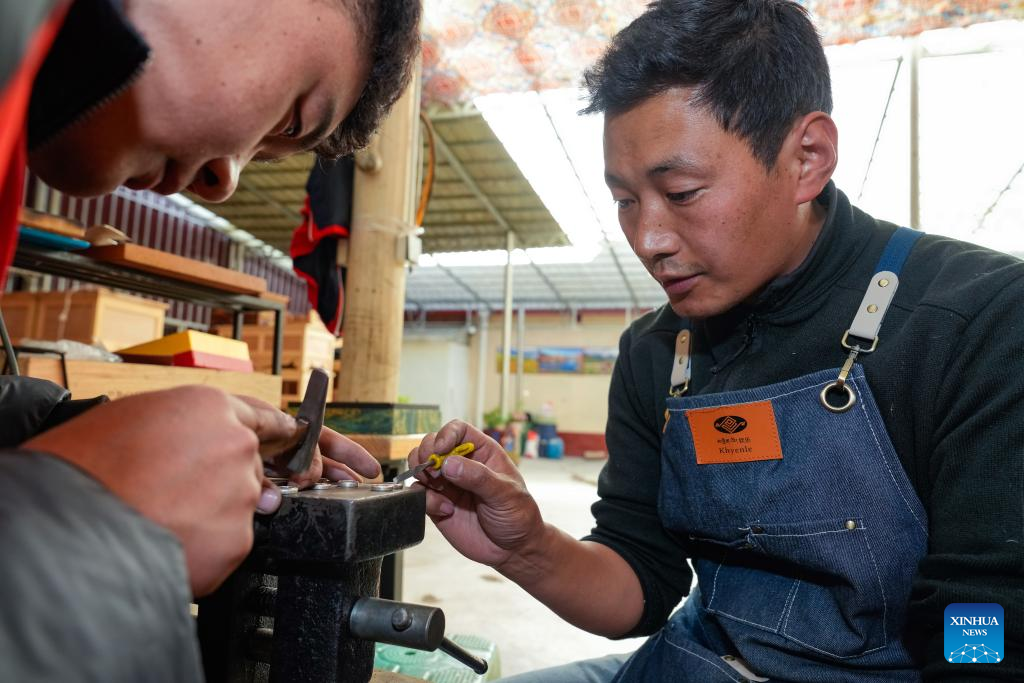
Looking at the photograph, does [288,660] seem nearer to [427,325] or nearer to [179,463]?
[179,463]

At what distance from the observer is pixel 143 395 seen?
16.6 inches

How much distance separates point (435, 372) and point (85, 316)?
10.1m

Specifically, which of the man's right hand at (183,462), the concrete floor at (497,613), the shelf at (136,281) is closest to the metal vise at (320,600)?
the man's right hand at (183,462)

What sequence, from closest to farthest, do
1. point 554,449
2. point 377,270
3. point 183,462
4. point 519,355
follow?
point 183,462 < point 377,270 < point 554,449 < point 519,355

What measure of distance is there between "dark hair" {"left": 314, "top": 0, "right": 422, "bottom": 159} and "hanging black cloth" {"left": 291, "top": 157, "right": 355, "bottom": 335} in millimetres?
1361

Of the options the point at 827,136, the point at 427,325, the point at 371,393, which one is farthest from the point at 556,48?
the point at 427,325

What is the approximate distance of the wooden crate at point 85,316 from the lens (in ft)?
12.4

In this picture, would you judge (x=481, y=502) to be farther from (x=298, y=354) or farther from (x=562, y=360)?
(x=562, y=360)

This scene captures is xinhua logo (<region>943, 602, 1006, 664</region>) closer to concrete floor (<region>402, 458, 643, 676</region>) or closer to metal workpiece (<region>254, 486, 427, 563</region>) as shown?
metal workpiece (<region>254, 486, 427, 563</region>)

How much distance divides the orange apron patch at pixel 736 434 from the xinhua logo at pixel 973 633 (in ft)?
0.92

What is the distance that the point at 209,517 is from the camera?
0.41 m

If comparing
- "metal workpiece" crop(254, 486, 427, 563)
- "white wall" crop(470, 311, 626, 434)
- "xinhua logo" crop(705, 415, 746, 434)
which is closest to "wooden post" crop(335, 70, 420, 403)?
"xinhua logo" crop(705, 415, 746, 434)

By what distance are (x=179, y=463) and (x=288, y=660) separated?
28 centimetres

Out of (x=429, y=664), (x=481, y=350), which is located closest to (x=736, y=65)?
(x=429, y=664)
